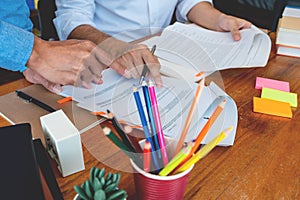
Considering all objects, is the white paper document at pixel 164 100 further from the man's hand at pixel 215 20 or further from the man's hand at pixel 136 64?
the man's hand at pixel 215 20

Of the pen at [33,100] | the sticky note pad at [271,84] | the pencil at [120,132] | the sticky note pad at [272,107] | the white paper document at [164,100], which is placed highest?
the pencil at [120,132]

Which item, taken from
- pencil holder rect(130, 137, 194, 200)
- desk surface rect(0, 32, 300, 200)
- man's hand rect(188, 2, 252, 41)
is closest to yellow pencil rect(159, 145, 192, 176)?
pencil holder rect(130, 137, 194, 200)

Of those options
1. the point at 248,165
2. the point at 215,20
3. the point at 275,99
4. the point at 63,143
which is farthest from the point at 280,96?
the point at 63,143

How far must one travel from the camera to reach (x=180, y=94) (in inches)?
32.0

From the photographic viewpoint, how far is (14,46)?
719 millimetres

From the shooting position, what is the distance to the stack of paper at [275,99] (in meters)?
0.82

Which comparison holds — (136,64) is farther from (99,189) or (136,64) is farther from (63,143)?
(99,189)

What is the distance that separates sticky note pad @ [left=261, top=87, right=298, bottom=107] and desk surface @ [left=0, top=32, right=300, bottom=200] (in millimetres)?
23

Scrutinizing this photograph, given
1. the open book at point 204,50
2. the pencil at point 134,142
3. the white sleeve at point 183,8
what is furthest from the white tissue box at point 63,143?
the white sleeve at point 183,8

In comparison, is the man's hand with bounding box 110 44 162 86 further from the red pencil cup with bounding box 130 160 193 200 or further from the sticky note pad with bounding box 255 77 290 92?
the red pencil cup with bounding box 130 160 193 200

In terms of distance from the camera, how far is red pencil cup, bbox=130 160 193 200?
1.50ft

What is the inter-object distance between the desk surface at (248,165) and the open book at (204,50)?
A: 96mm

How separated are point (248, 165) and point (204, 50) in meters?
0.48

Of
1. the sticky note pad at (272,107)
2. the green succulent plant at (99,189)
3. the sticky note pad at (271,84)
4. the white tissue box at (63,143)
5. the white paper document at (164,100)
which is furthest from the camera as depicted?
the sticky note pad at (271,84)
